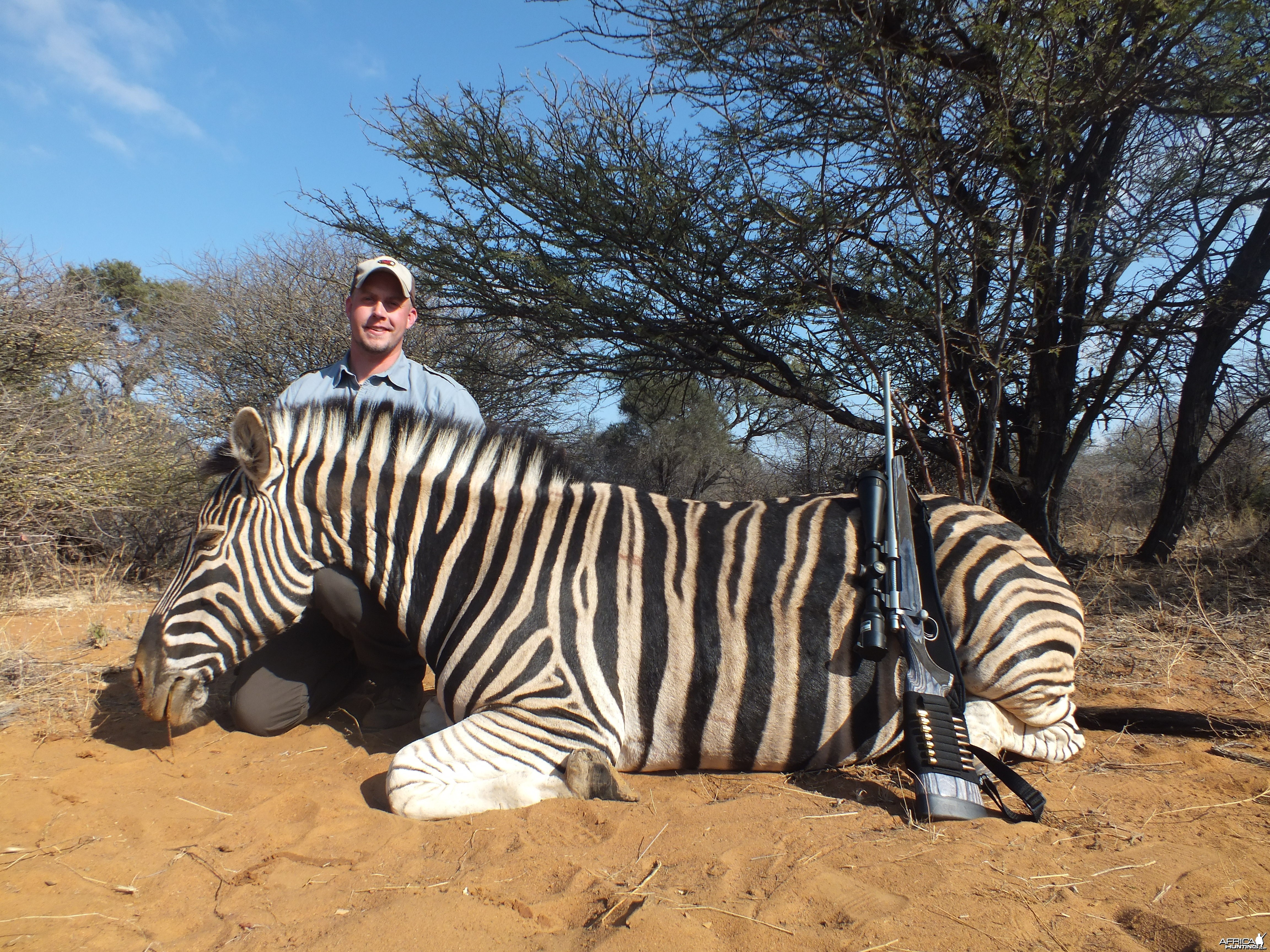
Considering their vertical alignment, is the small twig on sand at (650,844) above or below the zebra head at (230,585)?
below

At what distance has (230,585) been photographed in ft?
9.34

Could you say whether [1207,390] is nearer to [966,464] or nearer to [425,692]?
[966,464]

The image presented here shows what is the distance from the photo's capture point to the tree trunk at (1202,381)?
18.8 ft

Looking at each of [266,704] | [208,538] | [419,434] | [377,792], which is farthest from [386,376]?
[377,792]

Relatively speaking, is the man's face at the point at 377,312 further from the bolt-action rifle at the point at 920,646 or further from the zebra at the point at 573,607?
the bolt-action rifle at the point at 920,646

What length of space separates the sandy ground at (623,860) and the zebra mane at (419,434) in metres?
1.32

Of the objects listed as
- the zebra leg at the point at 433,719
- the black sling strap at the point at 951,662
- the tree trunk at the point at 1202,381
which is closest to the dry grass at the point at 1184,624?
the tree trunk at the point at 1202,381

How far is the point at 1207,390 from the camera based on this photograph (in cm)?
600

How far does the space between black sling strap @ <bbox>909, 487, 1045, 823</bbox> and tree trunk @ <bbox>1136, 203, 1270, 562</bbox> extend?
4402 millimetres

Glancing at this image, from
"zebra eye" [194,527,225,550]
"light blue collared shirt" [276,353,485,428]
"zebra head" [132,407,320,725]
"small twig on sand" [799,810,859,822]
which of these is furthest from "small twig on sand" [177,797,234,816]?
"small twig on sand" [799,810,859,822]

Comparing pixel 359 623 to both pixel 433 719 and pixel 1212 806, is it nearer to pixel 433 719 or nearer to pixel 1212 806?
pixel 433 719

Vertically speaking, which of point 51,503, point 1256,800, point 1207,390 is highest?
point 1207,390

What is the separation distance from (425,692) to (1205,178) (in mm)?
7217

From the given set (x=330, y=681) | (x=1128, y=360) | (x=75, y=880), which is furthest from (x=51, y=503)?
(x=1128, y=360)
